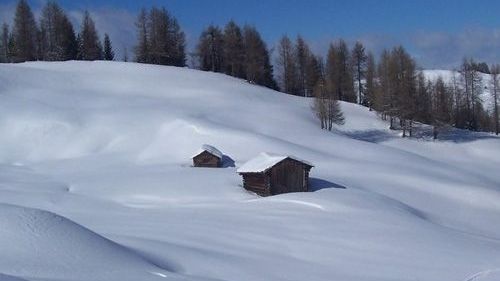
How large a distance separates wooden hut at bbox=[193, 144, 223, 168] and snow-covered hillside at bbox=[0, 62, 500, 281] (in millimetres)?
1823

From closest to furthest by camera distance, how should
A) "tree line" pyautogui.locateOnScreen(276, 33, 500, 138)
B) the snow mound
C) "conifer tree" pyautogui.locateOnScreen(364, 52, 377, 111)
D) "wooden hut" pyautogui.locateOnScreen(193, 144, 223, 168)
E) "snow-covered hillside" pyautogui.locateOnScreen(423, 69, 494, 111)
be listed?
the snow mound → "wooden hut" pyautogui.locateOnScreen(193, 144, 223, 168) → "tree line" pyautogui.locateOnScreen(276, 33, 500, 138) → "conifer tree" pyautogui.locateOnScreen(364, 52, 377, 111) → "snow-covered hillside" pyautogui.locateOnScreen(423, 69, 494, 111)

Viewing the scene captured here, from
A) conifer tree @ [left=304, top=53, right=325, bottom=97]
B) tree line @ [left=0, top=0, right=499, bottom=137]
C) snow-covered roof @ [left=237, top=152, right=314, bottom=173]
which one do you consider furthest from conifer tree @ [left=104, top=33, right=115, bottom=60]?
snow-covered roof @ [left=237, top=152, right=314, bottom=173]

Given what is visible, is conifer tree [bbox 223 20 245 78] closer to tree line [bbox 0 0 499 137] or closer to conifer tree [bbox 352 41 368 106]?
tree line [bbox 0 0 499 137]

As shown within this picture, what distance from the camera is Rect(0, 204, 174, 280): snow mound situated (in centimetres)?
1030

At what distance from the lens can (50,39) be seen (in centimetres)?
8806

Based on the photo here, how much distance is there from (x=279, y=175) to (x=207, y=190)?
4.21 meters

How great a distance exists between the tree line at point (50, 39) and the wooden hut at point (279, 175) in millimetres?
58429

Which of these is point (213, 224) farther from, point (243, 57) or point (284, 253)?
point (243, 57)

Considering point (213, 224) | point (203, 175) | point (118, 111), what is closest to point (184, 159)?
point (203, 175)

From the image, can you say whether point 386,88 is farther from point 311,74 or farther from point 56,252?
point 56,252

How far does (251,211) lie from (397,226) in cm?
659

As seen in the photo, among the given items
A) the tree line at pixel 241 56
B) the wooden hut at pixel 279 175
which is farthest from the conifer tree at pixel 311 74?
the wooden hut at pixel 279 175

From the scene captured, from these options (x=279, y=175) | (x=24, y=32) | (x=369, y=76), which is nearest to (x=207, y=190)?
(x=279, y=175)

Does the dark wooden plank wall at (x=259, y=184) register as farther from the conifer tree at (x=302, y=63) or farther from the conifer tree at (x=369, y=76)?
the conifer tree at (x=302, y=63)
